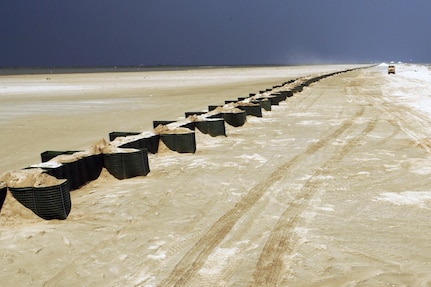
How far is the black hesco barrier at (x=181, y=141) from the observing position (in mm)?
8680

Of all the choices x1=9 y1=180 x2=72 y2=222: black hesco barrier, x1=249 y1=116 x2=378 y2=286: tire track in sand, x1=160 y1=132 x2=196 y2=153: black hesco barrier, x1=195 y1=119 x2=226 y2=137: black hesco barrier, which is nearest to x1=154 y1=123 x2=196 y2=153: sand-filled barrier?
x1=160 y1=132 x2=196 y2=153: black hesco barrier

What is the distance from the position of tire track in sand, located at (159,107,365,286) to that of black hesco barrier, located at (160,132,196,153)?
2.04 meters

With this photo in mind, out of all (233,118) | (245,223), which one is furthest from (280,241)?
(233,118)

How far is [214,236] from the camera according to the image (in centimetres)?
443

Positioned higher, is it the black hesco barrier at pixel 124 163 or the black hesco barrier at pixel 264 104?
the black hesco barrier at pixel 124 163

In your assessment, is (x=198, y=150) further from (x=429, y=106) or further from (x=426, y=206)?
(x=429, y=106)

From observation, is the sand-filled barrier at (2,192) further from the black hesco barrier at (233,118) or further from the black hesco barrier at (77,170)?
the black hesco barrier at (233,118)

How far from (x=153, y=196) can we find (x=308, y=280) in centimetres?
285

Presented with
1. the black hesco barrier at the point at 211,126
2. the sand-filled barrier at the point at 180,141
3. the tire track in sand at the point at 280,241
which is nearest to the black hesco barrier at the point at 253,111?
the black hesco barrier at the point at 211,126

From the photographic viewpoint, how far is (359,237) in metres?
4.30

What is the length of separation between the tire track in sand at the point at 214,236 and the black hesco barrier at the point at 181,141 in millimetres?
2043

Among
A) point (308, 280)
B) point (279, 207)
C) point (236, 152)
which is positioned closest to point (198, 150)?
point (236, 152)

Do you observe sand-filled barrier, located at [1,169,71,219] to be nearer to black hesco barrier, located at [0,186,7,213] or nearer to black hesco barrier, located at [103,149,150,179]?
black hesco barrier, located at [0,186,7,213]

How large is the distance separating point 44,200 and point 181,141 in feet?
13.1
